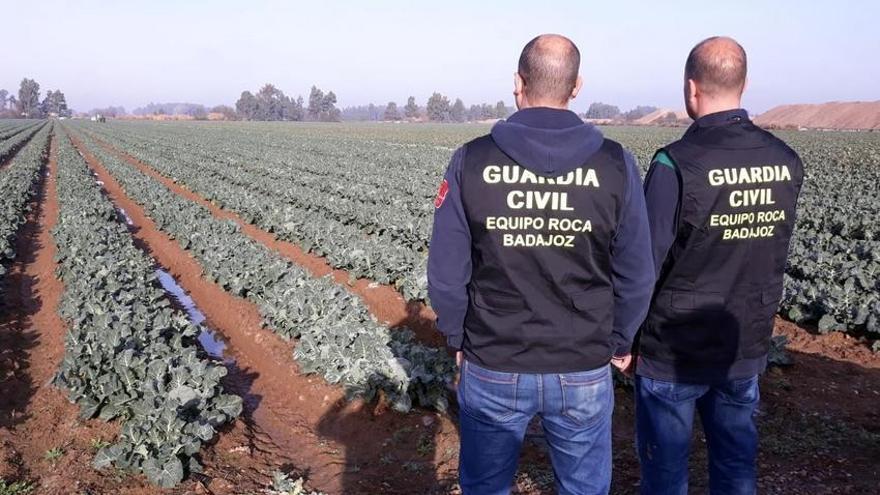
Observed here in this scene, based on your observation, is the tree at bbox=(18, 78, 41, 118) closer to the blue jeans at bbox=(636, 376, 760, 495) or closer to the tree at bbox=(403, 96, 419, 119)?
the tree at bbox=(403, 96, 419, 119)

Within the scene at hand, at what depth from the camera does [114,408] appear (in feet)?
17.6

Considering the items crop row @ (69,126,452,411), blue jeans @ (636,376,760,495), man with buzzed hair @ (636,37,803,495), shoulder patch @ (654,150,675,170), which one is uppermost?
shoulder patch @ (654,150,675,170)

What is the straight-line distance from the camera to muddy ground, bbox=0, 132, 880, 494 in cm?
455

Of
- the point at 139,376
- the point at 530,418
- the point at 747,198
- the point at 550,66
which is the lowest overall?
the point at 139,376

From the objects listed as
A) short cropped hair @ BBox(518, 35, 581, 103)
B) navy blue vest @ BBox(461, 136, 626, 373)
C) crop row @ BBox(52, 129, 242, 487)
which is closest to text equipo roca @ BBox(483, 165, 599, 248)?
navy blue vest @ BBox(461, 136, 626, 373)

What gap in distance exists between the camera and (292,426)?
19.4 feet

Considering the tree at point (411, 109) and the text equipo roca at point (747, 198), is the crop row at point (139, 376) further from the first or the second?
the tree at point (411, 109)

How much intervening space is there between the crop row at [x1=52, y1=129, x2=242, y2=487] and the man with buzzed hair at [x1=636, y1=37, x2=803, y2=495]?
3.23 meters

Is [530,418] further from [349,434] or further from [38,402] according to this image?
[38,402]

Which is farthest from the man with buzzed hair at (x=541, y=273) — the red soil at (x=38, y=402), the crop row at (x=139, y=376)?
the red soil at (x=38, y=402)

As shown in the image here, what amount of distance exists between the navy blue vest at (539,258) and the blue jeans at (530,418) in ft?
0.19

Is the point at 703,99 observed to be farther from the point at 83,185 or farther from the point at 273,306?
the point at 83,185

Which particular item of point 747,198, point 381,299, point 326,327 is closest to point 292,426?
point 326,327

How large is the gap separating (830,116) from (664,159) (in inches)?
5313
